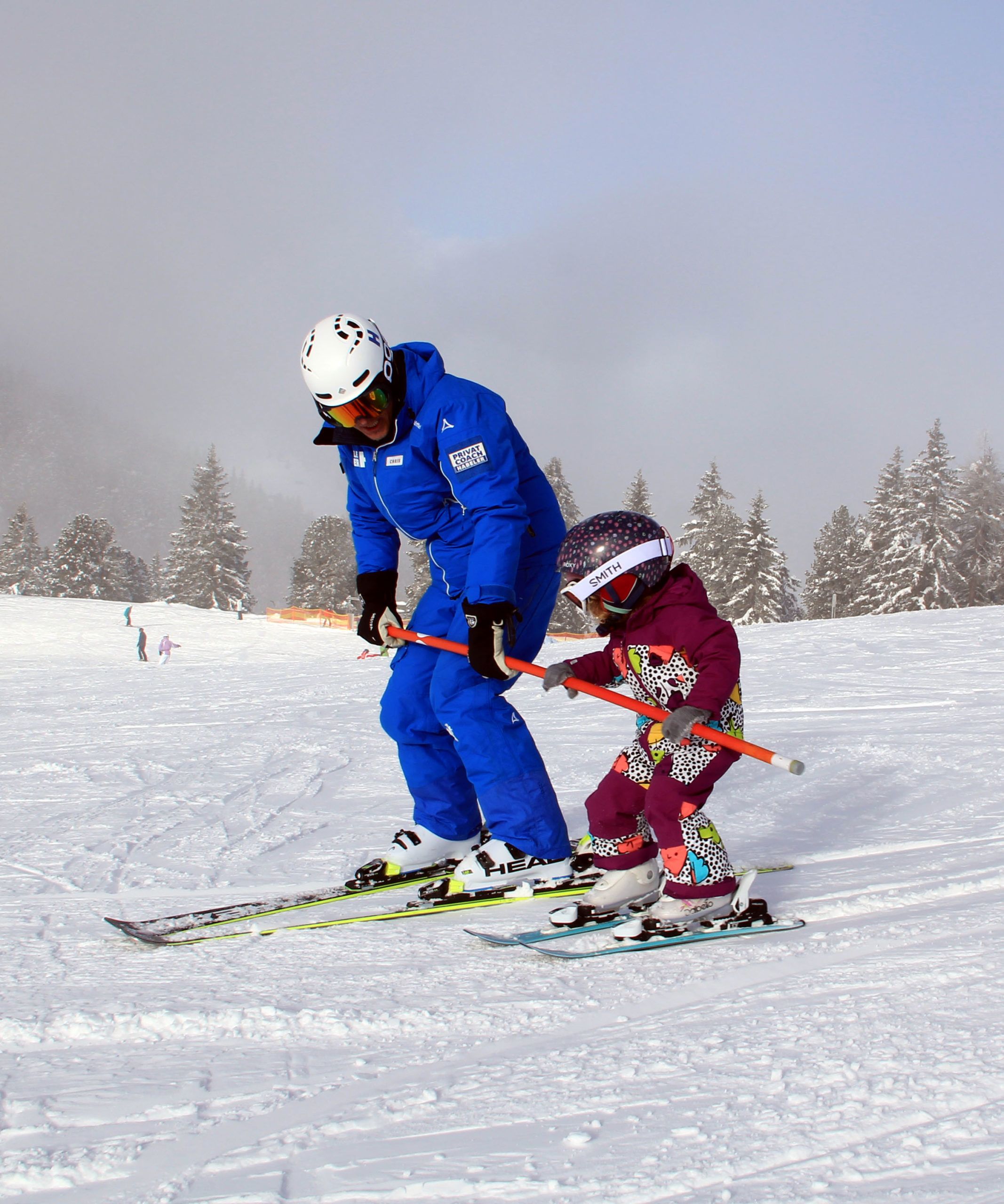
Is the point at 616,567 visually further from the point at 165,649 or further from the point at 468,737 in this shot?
the point at 165,649

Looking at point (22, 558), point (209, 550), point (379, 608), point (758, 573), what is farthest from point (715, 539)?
point (22, 558)

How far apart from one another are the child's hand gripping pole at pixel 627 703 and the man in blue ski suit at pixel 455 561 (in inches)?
2.1

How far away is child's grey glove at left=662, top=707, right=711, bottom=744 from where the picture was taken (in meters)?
2.69

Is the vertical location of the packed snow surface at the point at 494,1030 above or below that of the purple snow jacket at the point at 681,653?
below

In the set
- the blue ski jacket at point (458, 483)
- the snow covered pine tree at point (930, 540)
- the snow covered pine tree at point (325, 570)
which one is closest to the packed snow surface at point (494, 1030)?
the blue ski jacket at point (458, 483)

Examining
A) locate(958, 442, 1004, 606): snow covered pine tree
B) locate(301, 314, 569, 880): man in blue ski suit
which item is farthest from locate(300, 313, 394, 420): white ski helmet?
locate(958, 442, 1004, 606): snow covered pine tree

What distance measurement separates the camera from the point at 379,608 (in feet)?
13.3

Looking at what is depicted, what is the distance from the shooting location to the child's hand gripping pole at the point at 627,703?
2.67 m

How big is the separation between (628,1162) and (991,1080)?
0.70 metres

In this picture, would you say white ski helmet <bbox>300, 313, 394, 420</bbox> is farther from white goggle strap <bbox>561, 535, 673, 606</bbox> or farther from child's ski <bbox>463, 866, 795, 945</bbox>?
child's ski <bbox>463, 866, 795, 945</bbox>

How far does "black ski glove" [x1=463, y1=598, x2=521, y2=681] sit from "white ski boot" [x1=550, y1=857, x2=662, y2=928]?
81cm

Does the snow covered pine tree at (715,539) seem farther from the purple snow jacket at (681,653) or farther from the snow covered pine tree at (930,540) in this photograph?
the purple snow jacket at (681,653)

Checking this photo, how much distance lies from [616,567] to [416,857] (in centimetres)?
163

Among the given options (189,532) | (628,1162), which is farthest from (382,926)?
(189,532)
